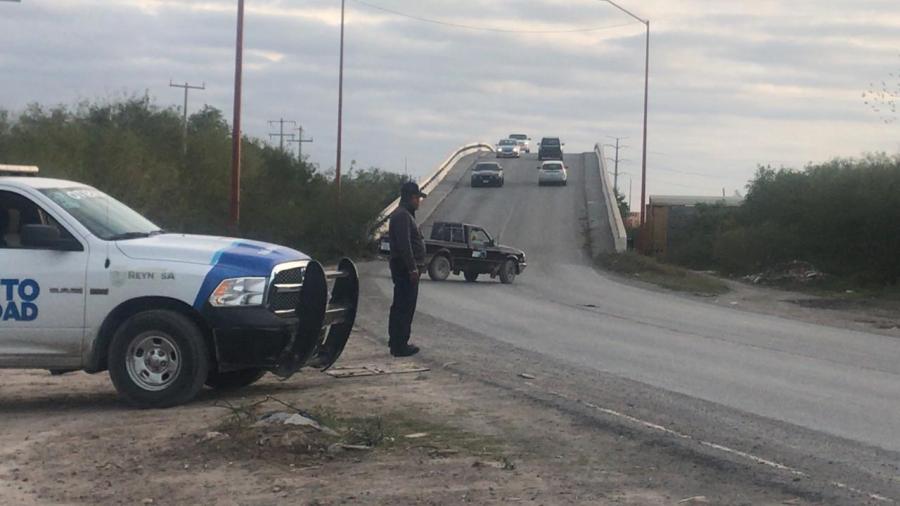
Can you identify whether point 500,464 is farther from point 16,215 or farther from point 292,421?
point 16,215

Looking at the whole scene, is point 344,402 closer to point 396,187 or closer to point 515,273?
point 515,273

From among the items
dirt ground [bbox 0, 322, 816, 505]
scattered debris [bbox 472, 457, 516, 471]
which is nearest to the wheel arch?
dirt ground [bbox 0, 322, 816, 505]

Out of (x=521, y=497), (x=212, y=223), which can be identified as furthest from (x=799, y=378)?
(x=212, y=223)

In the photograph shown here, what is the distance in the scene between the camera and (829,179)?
145ft

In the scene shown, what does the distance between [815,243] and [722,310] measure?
16.2m

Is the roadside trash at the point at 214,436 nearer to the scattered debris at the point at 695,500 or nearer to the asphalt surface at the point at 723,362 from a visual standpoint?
the scattered debris at the point at 695,500

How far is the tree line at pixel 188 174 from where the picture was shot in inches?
1396

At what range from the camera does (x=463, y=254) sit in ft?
117

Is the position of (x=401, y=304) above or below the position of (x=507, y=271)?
above

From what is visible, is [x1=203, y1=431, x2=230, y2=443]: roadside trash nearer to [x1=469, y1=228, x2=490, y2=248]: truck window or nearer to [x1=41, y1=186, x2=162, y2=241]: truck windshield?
[x1=41, y1=186, x2=162, y2=241]: truck windshield

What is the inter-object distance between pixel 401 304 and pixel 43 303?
14.1 feet

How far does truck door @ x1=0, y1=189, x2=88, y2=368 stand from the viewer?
10531mm

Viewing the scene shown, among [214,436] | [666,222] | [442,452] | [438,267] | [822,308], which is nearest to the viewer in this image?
[442,452]

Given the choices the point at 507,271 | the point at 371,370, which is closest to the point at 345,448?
the point at 371,370
